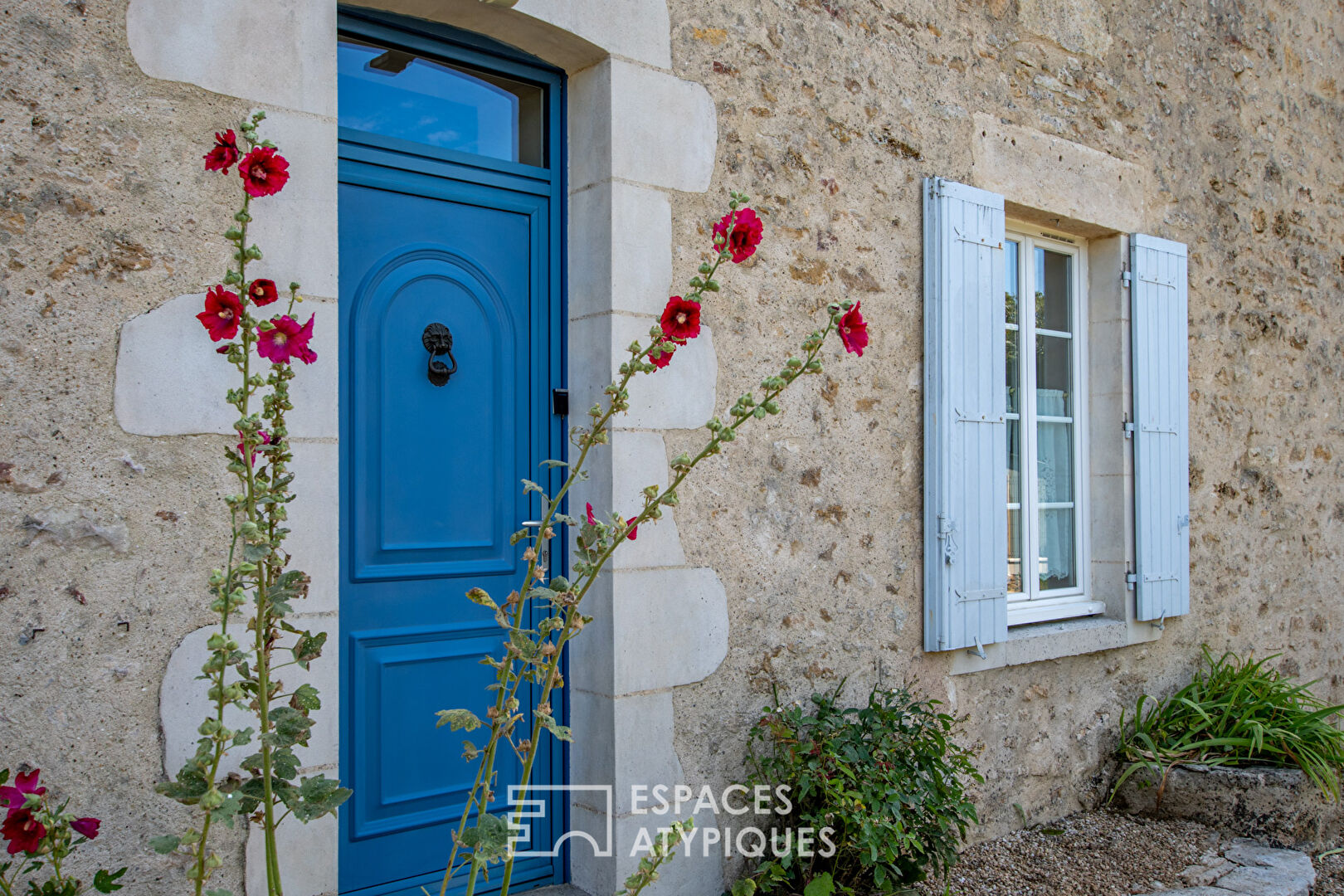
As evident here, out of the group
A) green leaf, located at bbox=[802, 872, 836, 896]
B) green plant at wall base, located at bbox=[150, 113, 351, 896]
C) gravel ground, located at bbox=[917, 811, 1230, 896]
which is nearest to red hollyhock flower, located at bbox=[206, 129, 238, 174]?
green plant at wall base, located at bbox=[150, 113, 351, 896]

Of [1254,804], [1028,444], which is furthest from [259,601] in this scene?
[1254,804]

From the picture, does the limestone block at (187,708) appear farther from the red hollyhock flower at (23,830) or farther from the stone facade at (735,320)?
the red hollyhock flower at (23,830)

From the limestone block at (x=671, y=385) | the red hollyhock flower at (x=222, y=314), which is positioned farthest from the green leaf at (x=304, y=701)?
the limestone block at (x=671, y=385)

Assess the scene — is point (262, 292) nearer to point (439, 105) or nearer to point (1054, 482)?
point (439, 105)

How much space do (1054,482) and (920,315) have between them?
1.30 metres

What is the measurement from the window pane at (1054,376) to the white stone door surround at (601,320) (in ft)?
6.67

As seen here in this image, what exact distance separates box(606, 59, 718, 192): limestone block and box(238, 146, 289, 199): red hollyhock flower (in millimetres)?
1432

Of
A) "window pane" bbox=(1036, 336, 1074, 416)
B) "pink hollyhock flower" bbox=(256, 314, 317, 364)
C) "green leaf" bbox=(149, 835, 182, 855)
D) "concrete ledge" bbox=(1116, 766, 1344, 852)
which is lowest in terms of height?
"concrete ledge" bbox=(1116, 766, 1344, 852)

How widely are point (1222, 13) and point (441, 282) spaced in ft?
14.0

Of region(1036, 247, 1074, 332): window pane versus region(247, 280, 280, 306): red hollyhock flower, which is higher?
region(1036, 247, 1074, 332): window pane

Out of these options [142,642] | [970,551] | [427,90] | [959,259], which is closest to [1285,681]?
[970,551]

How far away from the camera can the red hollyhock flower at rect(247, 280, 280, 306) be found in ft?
5.31

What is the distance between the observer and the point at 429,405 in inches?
Answer: 111

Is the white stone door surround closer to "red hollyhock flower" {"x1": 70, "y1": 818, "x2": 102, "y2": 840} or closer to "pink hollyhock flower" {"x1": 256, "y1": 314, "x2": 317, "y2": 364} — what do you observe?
"red hollyhock flower" {"x1": 70, "y1": 818, "x2": 102, "y2": 840}
